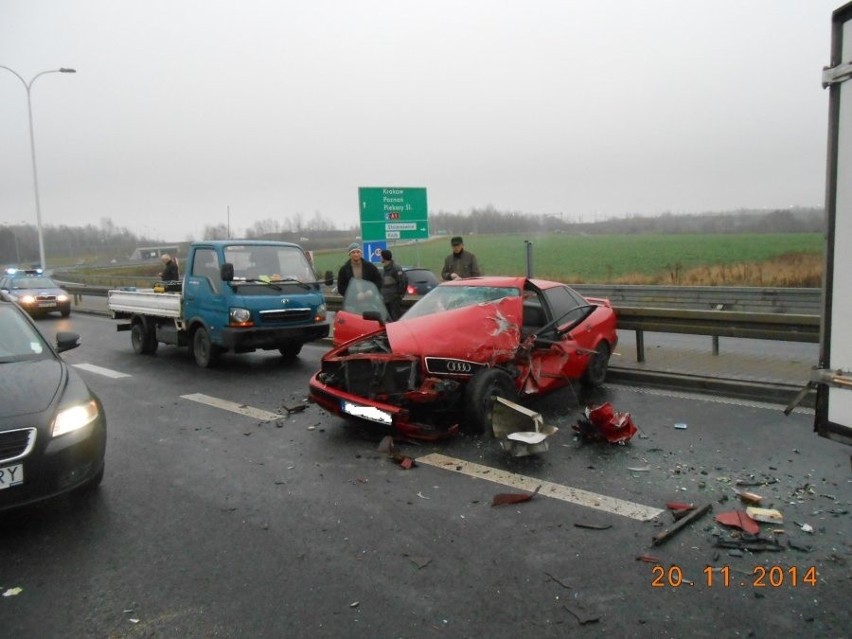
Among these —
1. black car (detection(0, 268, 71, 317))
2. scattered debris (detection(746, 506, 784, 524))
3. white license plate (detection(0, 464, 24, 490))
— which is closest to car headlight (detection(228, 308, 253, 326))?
white license plate (detection(0, 464, 24, 490))

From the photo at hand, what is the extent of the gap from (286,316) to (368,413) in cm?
483

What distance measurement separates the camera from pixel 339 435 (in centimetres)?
620

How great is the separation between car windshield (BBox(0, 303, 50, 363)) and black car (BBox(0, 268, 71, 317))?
17778mm

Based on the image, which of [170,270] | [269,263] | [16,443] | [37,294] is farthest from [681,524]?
[37,294]

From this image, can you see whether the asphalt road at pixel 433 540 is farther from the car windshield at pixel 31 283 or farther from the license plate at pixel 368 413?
the car windshield at pixel 31 283

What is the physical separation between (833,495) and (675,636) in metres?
2.27

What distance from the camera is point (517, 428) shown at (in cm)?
555

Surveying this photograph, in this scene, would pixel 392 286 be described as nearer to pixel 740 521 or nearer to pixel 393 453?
pixel 393 453

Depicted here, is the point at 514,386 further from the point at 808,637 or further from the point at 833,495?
the point at 808,637

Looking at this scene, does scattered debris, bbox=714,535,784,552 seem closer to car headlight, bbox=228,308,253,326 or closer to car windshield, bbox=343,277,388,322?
car windshield, bbox=343,277,388,322

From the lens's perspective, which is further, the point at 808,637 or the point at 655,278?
the point at 655,278

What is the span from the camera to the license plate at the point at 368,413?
5605 mm

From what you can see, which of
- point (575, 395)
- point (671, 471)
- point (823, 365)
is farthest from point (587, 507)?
point (575, 395)

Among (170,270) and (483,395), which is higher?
(170,270)
